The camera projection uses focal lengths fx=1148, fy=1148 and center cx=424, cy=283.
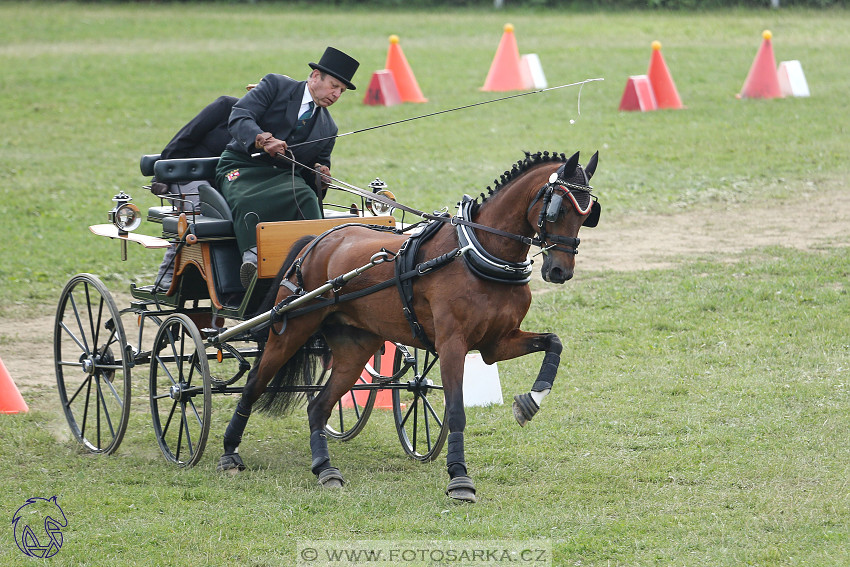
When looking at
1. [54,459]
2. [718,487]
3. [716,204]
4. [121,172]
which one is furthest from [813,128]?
[54,459]

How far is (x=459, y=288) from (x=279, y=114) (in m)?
1.88

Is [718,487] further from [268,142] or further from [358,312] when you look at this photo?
[268,142]

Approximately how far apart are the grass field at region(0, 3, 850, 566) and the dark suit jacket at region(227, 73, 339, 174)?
6.10 feet

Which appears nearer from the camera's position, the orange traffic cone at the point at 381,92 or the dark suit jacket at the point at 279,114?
the dark suit jacket at the point at 279,114

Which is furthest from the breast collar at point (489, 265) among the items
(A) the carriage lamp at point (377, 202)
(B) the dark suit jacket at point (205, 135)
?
(B) the dark suit jacket at point (205, 135)

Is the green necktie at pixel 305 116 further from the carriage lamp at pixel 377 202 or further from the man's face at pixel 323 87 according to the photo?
the carriage lamp at pixel 377 202

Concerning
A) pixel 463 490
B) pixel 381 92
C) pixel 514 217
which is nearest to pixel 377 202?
pixel 514 217

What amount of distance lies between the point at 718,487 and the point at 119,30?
22.4 meters

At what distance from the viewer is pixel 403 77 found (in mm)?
18781

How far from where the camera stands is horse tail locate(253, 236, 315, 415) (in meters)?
6.54

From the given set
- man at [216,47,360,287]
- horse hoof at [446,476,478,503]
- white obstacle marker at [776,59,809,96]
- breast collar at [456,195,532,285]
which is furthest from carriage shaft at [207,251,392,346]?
white obstacle marker at [776,59,809,96]

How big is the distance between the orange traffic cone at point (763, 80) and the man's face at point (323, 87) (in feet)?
42.3

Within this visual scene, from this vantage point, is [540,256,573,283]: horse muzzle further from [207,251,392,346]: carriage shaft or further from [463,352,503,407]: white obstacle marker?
[463,352,503,407]: white obstacle marker

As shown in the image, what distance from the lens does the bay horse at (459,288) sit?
5.53 m
